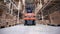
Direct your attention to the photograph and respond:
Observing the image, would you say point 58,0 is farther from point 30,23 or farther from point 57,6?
point 30,23

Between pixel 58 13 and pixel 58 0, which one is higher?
pixel 58 0

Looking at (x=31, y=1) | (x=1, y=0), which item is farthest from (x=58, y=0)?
(x=31, y=1)

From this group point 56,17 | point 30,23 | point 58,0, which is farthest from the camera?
point 30,23

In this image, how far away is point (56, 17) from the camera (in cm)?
1003

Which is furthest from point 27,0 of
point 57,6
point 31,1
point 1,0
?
point 1,0

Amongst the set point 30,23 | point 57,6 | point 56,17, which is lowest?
point 30,23

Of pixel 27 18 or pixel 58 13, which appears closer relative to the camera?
pixel 58 13

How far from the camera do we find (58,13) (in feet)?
32.3

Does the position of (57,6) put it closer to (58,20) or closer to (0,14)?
(58,20)

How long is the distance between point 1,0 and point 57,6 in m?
4.67

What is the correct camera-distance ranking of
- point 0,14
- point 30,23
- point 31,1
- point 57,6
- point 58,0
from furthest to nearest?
point 31,1, point 30,23, point 57,6, point 58,0, point 0,14

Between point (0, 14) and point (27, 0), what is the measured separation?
72.1 feet

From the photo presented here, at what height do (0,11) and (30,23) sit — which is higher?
(0,11)

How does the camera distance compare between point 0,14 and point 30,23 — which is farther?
point 30,23
